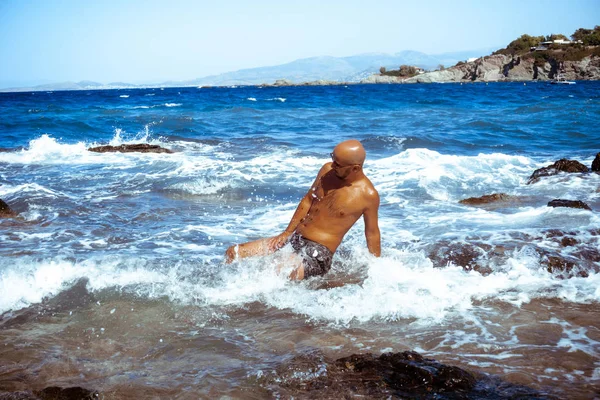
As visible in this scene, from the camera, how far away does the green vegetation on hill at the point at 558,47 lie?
78.4m

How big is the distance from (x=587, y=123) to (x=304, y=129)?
1072 cm

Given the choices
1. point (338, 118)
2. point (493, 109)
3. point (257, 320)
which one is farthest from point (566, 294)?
point (493, 109)

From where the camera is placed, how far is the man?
4.57m

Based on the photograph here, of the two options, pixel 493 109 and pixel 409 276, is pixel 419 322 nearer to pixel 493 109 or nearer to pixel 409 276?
pixel 409 276

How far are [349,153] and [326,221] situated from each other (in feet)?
2.52

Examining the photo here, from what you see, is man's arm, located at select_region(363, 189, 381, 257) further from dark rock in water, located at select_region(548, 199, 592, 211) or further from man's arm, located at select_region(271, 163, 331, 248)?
dark rock in water, located at select_region(548, 199, 592, 211)

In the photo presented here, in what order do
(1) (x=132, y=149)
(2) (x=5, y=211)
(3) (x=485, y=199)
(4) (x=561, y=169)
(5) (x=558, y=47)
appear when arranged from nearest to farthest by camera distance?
(2) (x=5, y=211), (3) (x=485, y=199), (4) (x=561, y=169), (1) (x=132, y=149), (5) (x=558, y=47)

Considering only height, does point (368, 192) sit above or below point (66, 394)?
above

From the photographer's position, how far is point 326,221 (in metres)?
4.74

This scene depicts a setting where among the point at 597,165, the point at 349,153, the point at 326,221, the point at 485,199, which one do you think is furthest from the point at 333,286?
the point at 597,165

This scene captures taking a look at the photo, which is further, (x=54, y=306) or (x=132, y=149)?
(x=132, y=149)

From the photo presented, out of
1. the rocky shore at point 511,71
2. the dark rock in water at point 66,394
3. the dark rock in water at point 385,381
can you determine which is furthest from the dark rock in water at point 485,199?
the rocky shore at point 511,71

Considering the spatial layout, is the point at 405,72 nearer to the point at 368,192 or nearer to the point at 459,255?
the point at 459,255

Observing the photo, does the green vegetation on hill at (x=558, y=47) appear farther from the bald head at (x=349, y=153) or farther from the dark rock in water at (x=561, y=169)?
the bald head at (x=349, y=153)
